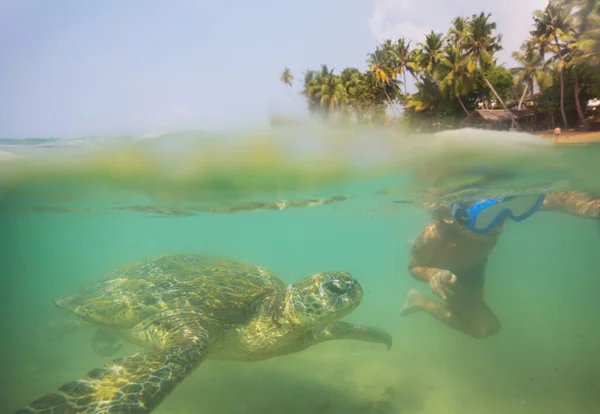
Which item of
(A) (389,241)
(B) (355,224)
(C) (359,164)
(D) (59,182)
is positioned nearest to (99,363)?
(D) (59,182)

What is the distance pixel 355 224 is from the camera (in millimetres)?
24375

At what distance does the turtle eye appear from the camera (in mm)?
5273

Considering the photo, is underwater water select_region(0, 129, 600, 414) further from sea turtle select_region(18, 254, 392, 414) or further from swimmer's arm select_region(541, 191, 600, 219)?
sea turtle select_region(18, 254, 392, 414)

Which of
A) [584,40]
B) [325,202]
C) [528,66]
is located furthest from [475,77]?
[325,202]

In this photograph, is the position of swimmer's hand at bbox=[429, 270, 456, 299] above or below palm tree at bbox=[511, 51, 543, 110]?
below

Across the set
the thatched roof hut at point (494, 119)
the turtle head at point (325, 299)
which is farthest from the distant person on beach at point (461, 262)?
the thatched roof hut at point (494, 119)

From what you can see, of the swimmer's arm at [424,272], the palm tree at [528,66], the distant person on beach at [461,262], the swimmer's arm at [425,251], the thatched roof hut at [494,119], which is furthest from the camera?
the palm tree at [528,66]

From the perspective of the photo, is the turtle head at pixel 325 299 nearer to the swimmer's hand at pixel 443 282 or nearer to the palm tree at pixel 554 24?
the swimmer's hand at pixel 443 282

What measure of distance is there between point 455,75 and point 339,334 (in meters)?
31.7

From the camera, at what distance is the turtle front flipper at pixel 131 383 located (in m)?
3.66

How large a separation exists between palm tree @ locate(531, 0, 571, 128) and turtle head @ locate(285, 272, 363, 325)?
16.1 metres

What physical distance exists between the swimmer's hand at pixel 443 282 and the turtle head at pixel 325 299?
412 centimetres

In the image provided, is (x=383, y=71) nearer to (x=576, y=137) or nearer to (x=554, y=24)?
(x=554, y=24)

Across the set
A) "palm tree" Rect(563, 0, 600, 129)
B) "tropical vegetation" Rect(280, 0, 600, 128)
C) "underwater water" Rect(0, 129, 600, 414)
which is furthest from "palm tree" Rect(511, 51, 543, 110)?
"underwater water" Rect(0, 129, 600, 414)
